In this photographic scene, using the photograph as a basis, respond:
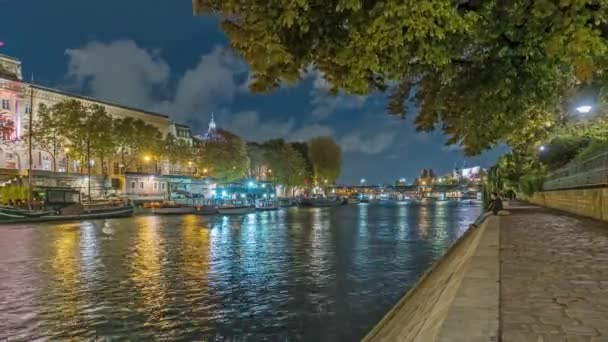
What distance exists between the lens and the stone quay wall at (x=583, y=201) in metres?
19.8

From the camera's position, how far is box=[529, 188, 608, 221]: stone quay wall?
64.9ft

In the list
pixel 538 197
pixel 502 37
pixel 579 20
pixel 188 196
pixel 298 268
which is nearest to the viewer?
pixel 579 20

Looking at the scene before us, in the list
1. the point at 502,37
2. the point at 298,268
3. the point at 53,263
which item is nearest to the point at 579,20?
the point at 502,37

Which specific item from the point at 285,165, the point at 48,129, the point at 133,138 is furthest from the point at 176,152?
the point at 285,165

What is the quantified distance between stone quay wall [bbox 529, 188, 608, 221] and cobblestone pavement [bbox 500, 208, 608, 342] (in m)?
7.65

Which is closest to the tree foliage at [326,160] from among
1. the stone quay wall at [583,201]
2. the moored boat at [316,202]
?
the moored boat at [316,202]

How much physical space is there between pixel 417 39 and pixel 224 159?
86.7m

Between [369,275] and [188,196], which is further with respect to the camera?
[188,196]

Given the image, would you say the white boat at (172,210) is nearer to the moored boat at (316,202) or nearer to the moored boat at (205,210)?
the moored boat at (205,210)

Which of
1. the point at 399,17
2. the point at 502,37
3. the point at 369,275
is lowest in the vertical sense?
the point at 369,275

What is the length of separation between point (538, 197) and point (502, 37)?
42274mm

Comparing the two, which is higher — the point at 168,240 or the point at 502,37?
the point at 502,37

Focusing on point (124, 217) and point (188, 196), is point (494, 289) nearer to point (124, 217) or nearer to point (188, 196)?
point (124, 217)

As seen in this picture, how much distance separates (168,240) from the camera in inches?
1228
